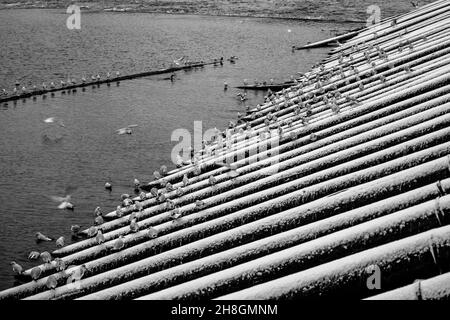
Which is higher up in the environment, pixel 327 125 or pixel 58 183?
pixel 327 125

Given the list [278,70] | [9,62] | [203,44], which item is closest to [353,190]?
[278,70]

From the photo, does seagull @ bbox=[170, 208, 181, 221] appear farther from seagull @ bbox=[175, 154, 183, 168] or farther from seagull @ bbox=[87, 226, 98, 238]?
seagull @ bbox=[175, 154, 183, 168]

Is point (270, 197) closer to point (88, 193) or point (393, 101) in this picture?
point (393, 101)

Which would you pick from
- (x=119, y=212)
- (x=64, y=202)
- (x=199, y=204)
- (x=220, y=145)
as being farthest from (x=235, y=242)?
(x=220, y=145)

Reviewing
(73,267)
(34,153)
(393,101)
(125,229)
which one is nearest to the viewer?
(73,267)

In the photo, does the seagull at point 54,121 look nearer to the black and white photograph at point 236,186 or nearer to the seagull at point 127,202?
the black and white photograph at point 236,186

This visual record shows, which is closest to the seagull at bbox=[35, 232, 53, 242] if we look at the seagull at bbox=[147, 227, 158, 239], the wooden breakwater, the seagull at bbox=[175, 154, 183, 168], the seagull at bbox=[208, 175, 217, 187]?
the seagull at bbox=[147, 227, 158, 239]
